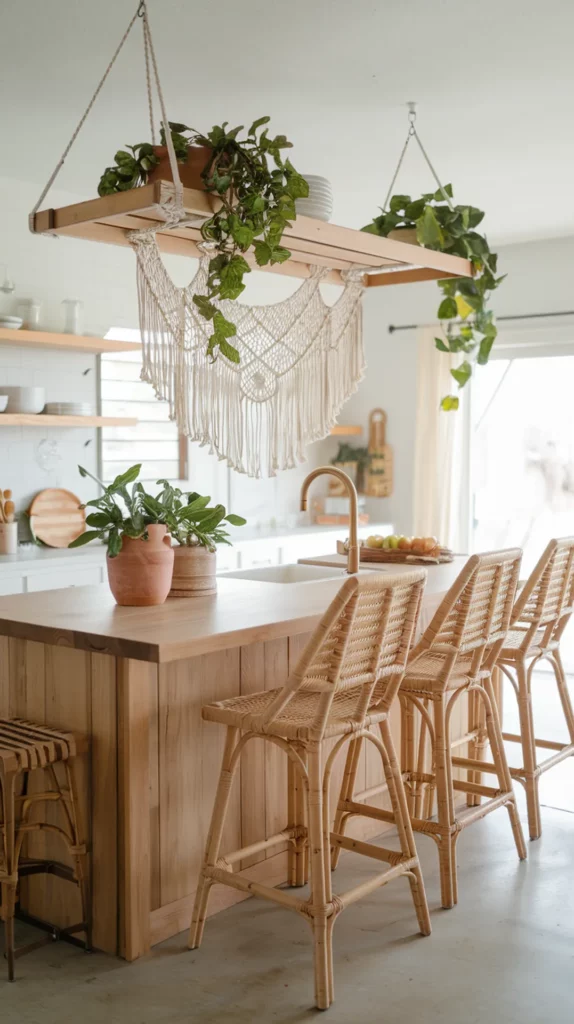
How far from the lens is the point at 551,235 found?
629cm

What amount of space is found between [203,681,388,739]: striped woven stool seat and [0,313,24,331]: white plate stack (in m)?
2.76

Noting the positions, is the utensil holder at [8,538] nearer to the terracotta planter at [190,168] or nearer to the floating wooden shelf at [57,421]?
the floating wooden shelf at [57,421]

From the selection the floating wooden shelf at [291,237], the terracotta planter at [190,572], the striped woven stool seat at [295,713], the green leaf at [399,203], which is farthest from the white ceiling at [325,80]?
the striped woven stool seat at [295,713]

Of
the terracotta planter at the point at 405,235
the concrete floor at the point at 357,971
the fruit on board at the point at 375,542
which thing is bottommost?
the concrete floor at the point at 357,971

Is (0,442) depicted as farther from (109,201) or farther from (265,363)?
(109,201)

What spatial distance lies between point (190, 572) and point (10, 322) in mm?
2224

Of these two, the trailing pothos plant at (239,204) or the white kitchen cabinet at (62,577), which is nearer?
the trailing pothos plant at (239,204)

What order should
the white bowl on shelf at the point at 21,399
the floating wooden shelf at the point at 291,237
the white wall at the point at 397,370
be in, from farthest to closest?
the white wall at the point at 397,370
the white bowl on shelf at the point at 21,399
the floating wooden shelf at the point at 291,237

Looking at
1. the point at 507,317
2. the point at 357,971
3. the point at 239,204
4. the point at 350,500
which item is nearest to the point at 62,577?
the point at 350,500

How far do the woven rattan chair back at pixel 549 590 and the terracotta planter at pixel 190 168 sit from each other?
5.50ft

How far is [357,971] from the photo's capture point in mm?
2646

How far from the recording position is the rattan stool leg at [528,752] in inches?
139

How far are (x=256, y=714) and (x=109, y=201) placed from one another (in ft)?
4.57

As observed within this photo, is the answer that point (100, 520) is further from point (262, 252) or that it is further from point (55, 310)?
point (55, 310)
